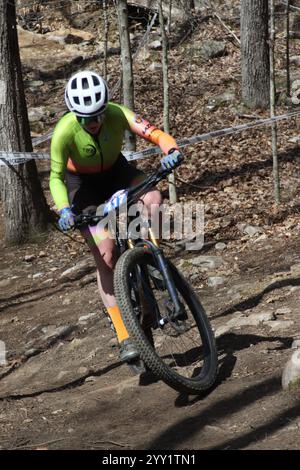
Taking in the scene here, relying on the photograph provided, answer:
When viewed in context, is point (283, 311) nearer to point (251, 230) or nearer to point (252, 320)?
point (252, 320)

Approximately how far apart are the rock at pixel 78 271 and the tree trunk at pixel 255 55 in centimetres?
635

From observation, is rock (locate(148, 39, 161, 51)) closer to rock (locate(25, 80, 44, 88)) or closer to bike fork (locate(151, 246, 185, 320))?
rock (locate(25, 80, 44, 88))

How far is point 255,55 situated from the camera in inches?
551

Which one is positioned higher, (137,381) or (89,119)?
(89,119)

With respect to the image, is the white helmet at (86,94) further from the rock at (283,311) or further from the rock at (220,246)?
the rock at (220,246)

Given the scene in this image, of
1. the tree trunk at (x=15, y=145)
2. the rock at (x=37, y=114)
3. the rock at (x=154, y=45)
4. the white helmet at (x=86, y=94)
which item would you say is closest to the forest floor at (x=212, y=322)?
the tree trunk at (x=15, y=145)

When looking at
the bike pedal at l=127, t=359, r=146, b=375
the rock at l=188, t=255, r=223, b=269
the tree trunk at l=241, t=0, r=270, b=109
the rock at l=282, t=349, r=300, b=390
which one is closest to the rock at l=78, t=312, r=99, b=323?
the rock at l=188, t=255, r=223, b=269

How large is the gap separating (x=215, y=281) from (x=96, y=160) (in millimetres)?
2983

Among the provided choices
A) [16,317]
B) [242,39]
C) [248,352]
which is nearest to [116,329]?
[248,352]

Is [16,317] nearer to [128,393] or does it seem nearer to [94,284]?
[94,284]

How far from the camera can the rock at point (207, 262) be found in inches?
Answer: 327

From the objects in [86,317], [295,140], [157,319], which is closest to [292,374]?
[157,319]

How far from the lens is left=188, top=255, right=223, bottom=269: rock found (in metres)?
8.30

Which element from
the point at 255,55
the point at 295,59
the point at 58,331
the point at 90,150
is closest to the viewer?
the point at 90,150
